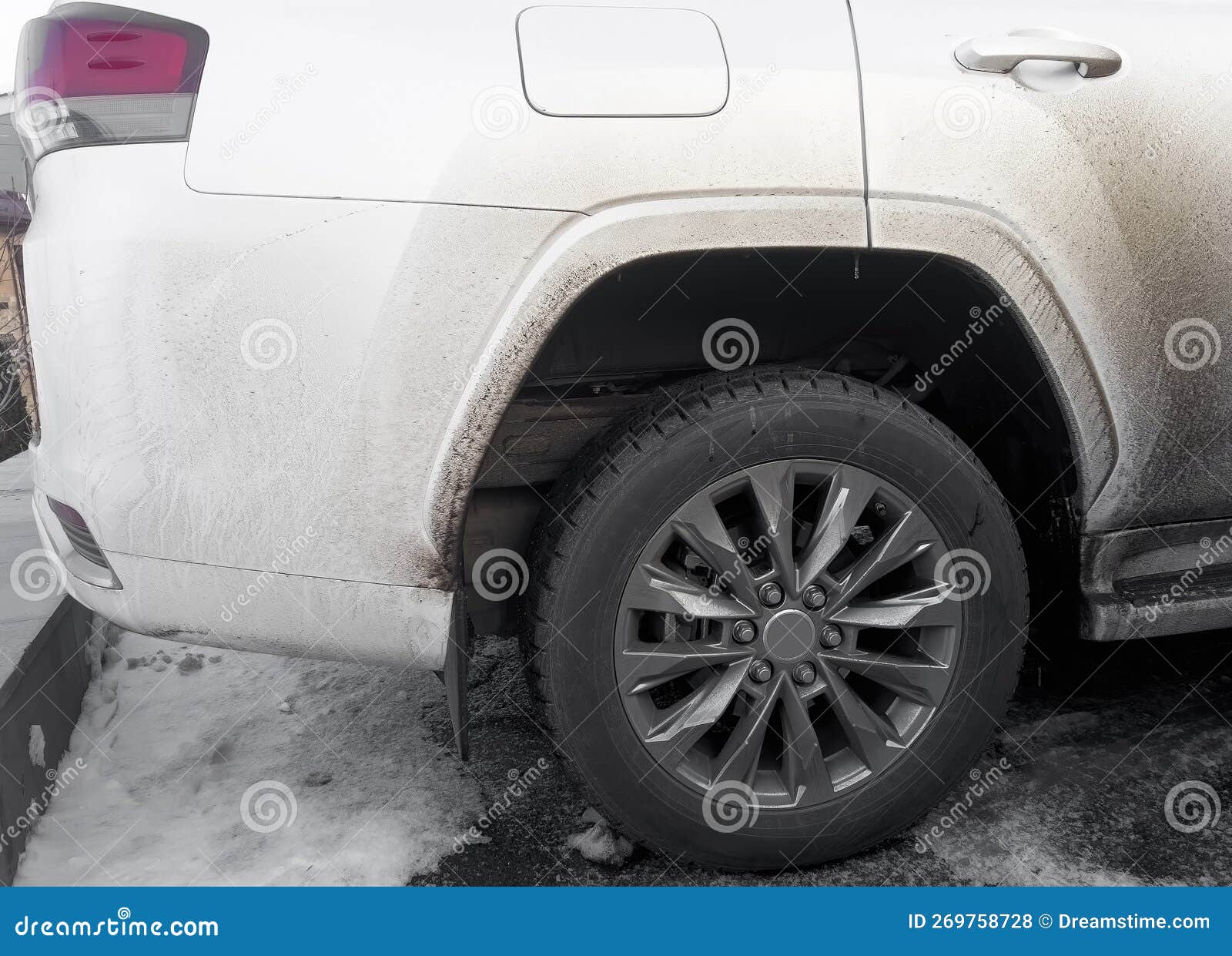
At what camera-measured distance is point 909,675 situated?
1.84 meters

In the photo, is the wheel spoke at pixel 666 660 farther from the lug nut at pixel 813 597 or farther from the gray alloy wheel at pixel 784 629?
the lug nut at pixel 813 597

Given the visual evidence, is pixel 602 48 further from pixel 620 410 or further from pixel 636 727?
pixel 636 727

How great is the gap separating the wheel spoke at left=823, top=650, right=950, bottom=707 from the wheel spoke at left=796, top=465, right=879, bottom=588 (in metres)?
0.20

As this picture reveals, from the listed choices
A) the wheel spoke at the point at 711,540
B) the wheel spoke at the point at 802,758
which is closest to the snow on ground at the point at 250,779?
the wheel spoke at the point at 802,758

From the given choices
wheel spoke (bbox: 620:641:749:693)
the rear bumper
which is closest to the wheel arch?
the rear bumper

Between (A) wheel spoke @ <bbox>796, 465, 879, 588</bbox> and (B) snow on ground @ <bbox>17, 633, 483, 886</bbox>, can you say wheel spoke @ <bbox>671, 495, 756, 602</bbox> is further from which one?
(B) snow on ground @ <bbox>17, 633, 483, 886</bbox>

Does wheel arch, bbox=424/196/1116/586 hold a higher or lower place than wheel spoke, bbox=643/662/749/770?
higher

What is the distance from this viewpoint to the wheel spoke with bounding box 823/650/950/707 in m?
1.83

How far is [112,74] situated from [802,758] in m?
1.67

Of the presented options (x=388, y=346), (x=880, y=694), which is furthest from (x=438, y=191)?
(x=880, y=694)

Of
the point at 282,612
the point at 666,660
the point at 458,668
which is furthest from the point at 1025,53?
the point at 282,612

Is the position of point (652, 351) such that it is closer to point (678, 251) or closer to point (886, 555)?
point (678, 251)

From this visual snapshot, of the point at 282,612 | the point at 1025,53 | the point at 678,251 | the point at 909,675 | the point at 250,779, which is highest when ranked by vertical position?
the point at 1025,53

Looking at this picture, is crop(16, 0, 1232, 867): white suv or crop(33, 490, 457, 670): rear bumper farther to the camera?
crop(33, 490, 457, 670): rear bumper
